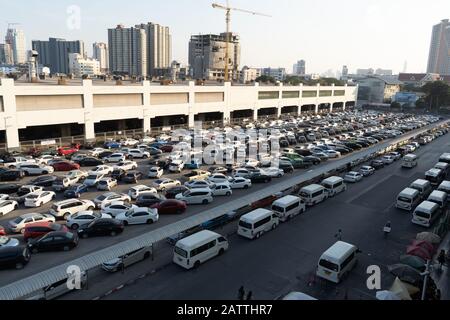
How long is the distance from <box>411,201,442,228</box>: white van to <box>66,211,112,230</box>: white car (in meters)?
20.5

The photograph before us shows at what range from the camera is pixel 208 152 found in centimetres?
4241

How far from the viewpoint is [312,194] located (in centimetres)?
2752

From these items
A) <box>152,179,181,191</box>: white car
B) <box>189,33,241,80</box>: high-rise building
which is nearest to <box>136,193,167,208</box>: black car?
<box>152,179,181,191</box>: white car

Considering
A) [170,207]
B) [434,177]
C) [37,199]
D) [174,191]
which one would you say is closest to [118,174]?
[174,191]

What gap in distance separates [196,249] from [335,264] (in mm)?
6747

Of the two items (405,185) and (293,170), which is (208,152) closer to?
(293,170)

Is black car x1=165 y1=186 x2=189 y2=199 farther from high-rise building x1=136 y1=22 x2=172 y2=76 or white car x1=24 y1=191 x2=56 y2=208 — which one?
high-rise building x1=136 y1=22 x2=172 y2=76

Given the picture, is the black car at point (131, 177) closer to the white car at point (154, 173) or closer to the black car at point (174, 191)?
the white car at point (154, 173)

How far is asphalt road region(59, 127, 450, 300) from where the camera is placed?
16109 mm

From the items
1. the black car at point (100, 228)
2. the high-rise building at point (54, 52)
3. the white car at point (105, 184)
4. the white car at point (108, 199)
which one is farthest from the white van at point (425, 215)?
the high-rise building at point (54, 52)

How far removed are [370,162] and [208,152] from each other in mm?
19766

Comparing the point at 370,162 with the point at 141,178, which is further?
the point at 370,162

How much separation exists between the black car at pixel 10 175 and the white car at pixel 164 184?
499 inches

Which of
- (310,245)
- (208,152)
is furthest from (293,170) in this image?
(310,245)
